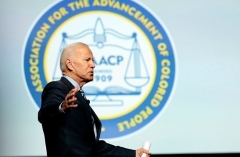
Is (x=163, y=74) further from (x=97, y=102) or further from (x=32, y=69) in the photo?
(x=32, y=69)

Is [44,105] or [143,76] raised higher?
[143,76]

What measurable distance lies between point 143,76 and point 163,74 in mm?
107

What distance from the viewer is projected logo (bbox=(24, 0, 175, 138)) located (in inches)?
120

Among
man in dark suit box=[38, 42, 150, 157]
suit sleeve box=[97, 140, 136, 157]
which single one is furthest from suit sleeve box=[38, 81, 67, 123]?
suit sleeve box=[97, 140, 136, 157]

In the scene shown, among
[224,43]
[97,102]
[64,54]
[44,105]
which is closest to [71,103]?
[44,105]

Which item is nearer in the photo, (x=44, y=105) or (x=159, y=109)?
(x=44, y=105)

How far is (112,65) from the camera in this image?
3059 mm

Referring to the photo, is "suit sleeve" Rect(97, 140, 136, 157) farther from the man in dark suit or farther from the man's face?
the man's face

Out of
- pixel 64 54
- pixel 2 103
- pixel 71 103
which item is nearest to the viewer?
pixel 71 103

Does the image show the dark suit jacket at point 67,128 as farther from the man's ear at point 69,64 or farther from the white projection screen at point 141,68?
the white projection screen at point 141,68

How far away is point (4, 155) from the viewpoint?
305cm

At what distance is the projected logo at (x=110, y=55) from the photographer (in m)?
3.06

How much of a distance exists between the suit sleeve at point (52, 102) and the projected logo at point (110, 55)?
1243mm

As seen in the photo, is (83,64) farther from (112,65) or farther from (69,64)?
(112,65)
